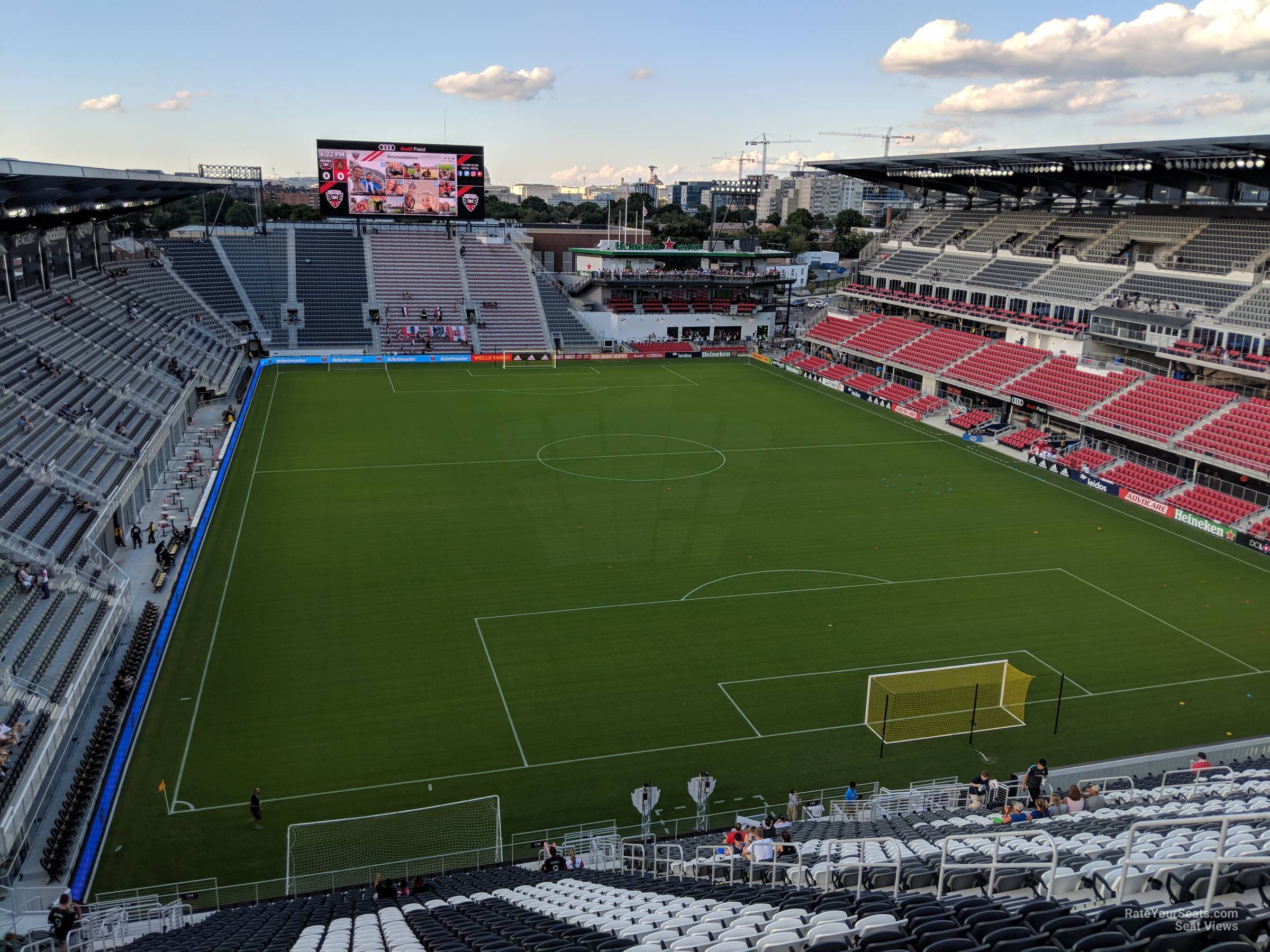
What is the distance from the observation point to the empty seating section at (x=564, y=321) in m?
70.6

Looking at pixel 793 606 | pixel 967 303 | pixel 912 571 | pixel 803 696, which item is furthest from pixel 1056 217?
pixel 803 696

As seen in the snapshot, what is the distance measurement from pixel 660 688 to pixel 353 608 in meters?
9.04

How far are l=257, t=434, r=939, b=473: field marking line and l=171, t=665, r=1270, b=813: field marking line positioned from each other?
2207cm

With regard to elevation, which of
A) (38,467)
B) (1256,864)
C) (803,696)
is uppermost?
(1256,864)

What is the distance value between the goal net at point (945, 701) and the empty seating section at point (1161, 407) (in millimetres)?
21299

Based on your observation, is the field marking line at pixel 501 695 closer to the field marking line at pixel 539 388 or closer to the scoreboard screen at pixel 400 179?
the field marking line at pixel 539 388

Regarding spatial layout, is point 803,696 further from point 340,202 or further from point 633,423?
point 340,202

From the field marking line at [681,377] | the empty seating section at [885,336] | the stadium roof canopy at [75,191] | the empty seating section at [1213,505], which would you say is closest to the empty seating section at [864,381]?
the empty seating section at [885,336]

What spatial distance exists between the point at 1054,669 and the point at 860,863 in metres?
16.0

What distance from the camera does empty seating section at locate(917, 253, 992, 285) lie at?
59.0 meters

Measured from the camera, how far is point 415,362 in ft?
212

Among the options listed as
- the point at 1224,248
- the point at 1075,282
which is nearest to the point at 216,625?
the point at 1075,282

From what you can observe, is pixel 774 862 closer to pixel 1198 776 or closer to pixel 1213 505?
pixel 1198 776

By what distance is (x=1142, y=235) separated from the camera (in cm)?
4975
